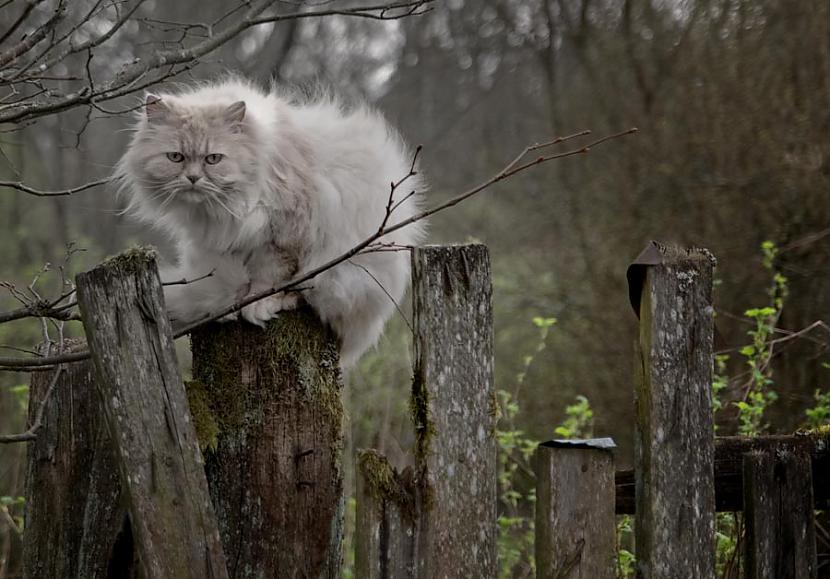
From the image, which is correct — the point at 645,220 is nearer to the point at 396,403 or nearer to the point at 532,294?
the point at 532,294

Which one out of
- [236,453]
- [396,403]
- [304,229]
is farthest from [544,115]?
[236,453]

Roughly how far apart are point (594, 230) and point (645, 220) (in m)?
0.48

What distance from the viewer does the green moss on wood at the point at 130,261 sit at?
6.97 feet

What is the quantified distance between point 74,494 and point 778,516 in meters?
1.95

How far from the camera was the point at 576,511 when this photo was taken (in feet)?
6.90

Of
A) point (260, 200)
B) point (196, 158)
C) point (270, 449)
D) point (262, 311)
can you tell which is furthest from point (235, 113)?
point (270, 449)

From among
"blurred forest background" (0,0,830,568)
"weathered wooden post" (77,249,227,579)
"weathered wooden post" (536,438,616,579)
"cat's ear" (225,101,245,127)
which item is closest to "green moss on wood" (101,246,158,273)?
"weathered wooden post" (77,249,227,579)

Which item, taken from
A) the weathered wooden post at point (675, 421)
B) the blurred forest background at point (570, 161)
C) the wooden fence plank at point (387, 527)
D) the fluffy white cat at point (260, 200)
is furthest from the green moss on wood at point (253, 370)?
the blurred forest background at point (570, 161)

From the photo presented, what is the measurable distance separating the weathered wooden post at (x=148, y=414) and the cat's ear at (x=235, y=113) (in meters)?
1.32

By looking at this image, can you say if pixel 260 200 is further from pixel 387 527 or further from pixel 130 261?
pixel 387 527

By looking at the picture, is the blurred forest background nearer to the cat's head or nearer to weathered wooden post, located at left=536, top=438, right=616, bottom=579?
the cat's head

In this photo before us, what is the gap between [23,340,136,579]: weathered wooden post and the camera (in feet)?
8.55

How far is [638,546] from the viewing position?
2131mm

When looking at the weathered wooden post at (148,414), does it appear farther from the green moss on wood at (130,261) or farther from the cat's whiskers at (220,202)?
the cat's whiskers at (220,202)
